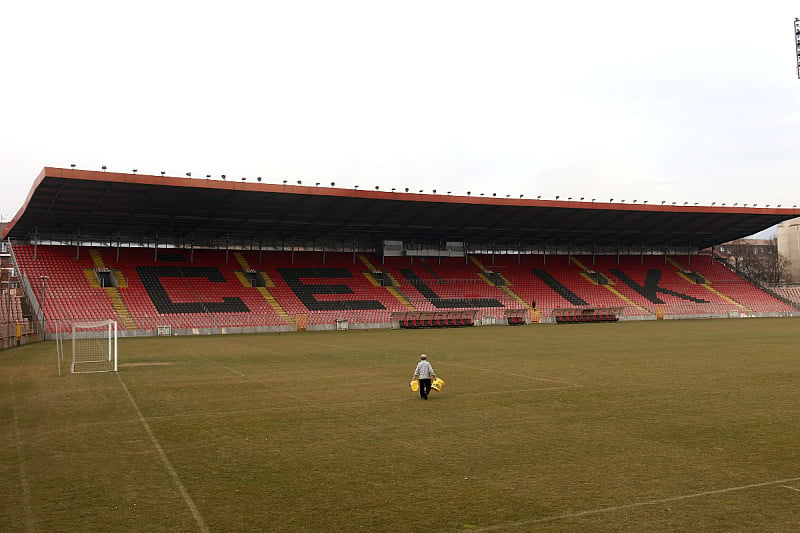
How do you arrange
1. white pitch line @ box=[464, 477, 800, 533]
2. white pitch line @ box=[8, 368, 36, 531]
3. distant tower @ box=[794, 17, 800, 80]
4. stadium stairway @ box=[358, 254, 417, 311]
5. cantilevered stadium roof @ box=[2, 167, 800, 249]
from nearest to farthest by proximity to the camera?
white pitch line @ box=[464, 477, 800, 533], white pitch line @ box=[8, 368, 36, 531], distant tower @ box=[794, 17, 800, 80], cantilevered stadium roof @ box=[2, 167, 800, 249], stadium stairway @ box=[358, 254, 417, 311]

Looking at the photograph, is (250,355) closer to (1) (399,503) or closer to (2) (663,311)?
(1) (399,503)

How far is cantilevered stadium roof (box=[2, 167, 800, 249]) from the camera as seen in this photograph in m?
47.7

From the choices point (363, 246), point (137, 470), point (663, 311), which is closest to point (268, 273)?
point (363, 246)

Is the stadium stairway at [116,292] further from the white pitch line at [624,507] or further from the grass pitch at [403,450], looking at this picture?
the white pitch line at [624,507]

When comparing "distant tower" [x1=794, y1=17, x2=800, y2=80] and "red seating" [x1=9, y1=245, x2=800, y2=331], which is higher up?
"distant tower" [x1=794, y1=17, x2=800, y2=80]

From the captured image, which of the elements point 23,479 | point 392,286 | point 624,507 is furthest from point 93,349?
point 392,286

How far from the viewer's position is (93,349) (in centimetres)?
3447

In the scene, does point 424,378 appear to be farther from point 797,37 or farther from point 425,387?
point 797,37

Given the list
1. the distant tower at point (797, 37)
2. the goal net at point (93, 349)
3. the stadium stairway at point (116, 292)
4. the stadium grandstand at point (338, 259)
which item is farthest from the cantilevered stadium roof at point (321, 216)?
the distant tower at point (797, 37)

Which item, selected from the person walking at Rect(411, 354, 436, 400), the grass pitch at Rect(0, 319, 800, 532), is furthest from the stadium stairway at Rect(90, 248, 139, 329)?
the person walking at Rect(411, 354, 436, 400)

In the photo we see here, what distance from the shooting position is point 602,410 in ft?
50.5

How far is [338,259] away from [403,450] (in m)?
57.8

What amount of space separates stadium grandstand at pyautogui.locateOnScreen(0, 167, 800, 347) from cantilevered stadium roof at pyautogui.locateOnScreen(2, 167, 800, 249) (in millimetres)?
186

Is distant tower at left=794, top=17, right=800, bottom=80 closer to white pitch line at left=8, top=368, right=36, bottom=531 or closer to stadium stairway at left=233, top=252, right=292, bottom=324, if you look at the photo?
stadium stairway at left=233, top=252, right=292, bottom=324
